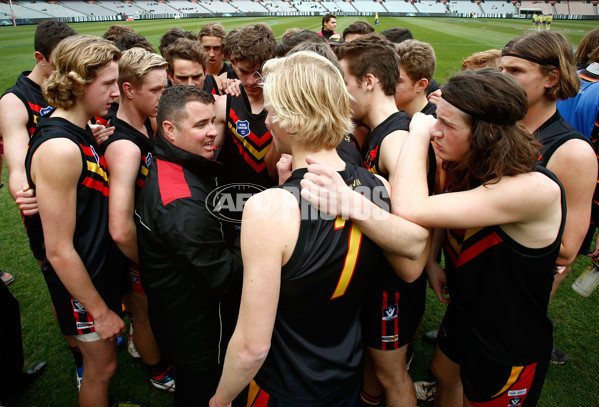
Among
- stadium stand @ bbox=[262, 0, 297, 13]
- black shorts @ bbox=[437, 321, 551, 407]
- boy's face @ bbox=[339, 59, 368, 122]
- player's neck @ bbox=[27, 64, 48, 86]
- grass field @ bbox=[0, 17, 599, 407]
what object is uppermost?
stadium stand @ bbox=[262, 0, 297, 13]

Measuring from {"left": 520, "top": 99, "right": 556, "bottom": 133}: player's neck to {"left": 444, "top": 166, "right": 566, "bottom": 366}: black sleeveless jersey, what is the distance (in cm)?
101

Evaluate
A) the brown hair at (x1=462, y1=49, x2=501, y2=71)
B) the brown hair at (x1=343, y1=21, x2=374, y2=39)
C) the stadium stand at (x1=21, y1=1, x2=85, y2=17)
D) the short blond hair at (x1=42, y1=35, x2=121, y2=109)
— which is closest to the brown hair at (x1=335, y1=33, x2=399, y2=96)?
the short blond hair at (x1=42, y1=35, x2=121, y2=109)

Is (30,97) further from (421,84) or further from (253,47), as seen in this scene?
(421,84)

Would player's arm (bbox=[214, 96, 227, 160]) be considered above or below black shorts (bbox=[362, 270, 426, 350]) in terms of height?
above

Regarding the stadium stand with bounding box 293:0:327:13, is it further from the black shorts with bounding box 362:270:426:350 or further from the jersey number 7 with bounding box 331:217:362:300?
the jersey number 7 with bounding box 331:217:362:300

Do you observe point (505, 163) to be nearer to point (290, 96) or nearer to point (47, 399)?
point (290, 96)

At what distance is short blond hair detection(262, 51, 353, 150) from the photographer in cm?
150

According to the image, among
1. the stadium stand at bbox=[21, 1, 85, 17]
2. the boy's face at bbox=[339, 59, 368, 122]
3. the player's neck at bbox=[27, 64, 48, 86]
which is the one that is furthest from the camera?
the stadium stand at bbox=[21, 1, 85, 17]

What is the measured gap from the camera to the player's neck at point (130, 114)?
2787 mm

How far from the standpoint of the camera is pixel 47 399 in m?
2.93

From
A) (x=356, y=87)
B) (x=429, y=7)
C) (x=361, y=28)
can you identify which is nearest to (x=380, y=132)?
(x=356, y=87)

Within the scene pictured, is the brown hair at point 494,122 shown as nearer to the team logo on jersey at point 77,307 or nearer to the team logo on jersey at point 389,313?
the team logo on jersey at point 389,313

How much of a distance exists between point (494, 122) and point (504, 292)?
2.88 ft

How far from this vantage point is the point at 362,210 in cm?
146
